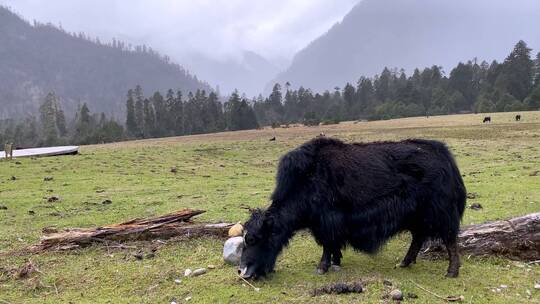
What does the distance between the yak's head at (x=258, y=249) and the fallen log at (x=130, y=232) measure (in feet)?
7.60

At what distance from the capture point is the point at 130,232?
8906 mm

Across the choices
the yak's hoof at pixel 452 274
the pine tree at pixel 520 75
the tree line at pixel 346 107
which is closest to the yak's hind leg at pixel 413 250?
the yak's hoof at pixel 452 274

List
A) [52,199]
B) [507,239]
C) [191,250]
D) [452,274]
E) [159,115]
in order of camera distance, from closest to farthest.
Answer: [452,274]
[507,239]
[191,250]
[52,199]
[159,115]

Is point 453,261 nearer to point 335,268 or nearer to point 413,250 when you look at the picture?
point 413,250

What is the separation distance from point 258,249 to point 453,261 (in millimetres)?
2823

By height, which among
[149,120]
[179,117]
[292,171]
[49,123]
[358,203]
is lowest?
[358,203]

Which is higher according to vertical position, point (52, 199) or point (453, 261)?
point (453, 261)

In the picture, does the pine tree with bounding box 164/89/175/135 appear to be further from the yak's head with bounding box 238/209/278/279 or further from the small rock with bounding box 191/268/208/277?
the yak's head with bounding box 238/209/278/279

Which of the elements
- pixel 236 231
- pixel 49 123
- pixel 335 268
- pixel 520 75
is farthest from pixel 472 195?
pixel 49 123

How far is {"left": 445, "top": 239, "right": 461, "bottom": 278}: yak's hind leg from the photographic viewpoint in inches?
270

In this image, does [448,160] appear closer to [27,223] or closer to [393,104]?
[27,223]

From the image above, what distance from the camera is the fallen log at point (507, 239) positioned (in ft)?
24.2

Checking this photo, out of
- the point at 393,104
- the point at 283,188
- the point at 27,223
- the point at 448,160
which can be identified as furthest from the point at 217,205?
the point at 393,104

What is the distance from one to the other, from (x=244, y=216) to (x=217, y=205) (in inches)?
82.3
